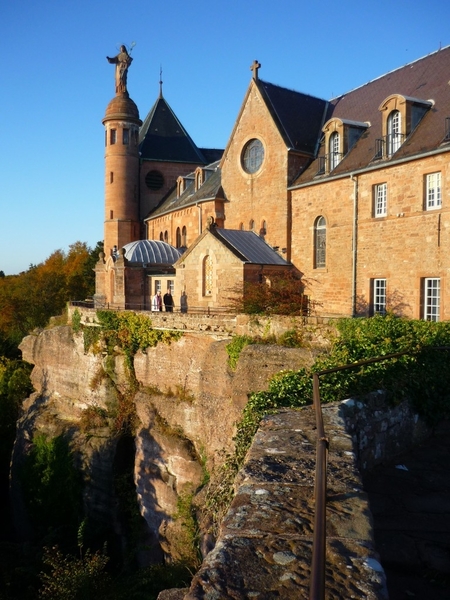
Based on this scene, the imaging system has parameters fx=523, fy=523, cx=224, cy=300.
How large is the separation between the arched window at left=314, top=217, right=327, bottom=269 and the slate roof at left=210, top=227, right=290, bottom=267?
4.74ft

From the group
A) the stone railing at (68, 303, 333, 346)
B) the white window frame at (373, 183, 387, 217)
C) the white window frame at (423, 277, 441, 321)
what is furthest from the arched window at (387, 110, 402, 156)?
the stone railing at (68, 303, 333, 346)

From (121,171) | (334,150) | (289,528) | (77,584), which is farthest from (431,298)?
(121,171)

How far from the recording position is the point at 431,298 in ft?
62.0

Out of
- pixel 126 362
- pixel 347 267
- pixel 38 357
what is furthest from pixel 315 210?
pixel 38 357

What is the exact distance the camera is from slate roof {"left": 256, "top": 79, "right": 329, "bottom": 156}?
25891 millimetres

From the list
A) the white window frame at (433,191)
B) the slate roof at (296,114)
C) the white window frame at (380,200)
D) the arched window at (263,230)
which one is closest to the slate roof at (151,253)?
the arched window at (263,230)

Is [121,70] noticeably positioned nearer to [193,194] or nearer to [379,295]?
[193,194]

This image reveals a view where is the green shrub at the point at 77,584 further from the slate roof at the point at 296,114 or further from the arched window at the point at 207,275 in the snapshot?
the slate roof at the point at 296,114

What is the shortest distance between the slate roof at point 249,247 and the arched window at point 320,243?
4.74 ft

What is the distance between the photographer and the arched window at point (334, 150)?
75.9ft

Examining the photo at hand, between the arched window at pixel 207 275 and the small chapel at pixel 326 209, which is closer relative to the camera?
the small chapel at pixel 326 209

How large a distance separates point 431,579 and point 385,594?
1286 millimetres

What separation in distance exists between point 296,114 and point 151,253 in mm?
11579

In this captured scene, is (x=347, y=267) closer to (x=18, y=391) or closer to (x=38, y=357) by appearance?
(x=38, y=357)
